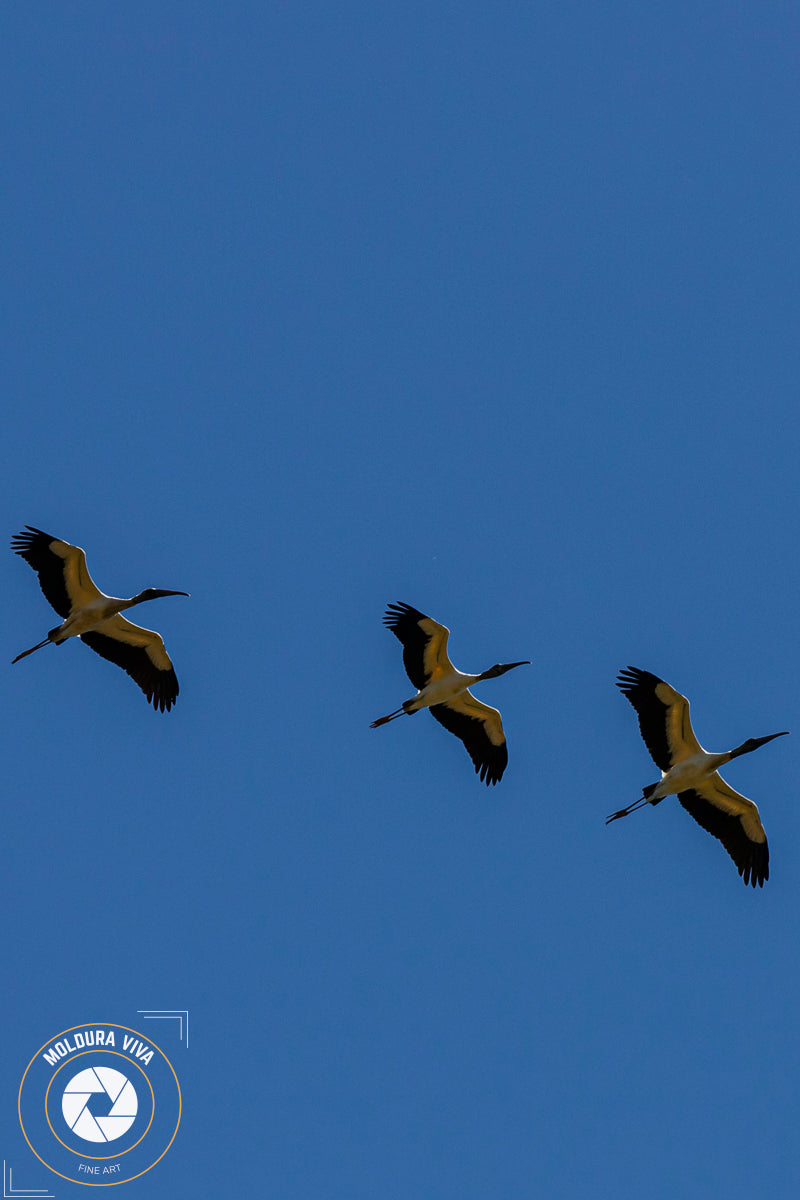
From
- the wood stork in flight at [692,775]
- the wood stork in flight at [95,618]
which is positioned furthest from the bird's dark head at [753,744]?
the wood stork in flight at [95,618]

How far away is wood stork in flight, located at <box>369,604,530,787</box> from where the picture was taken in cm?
3175

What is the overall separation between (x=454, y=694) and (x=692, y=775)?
4437 mm

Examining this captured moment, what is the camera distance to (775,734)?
31.3m

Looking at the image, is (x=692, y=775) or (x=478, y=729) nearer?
(x=692, y=775)

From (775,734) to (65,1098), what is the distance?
13.7 metres

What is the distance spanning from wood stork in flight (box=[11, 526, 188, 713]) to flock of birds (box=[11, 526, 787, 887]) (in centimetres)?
2

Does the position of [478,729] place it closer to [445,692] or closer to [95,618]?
[445,692]

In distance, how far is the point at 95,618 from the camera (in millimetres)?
31203

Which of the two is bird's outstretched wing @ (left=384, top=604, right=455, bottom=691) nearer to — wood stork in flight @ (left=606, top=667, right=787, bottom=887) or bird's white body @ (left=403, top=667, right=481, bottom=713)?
bird's white body @ (left=403, top=667, right=481, bottom=713)

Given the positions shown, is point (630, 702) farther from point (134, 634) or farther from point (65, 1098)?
point (65, 1098)

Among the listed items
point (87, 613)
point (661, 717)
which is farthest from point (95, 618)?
point (661, 717)

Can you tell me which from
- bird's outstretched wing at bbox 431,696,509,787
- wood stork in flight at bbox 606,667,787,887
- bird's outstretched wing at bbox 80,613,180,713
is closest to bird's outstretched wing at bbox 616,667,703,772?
wood stork in flight at bbox 606,667,787,887

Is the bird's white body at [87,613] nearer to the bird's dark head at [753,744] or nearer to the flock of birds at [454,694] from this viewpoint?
the flock of birds at [454,694]

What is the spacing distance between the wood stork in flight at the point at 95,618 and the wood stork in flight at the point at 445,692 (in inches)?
156
